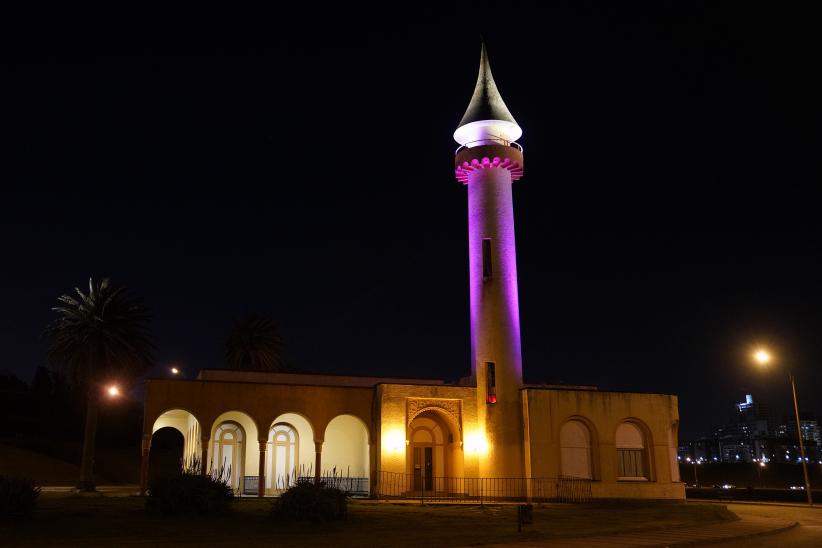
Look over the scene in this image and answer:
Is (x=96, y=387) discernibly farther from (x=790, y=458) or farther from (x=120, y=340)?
(x=790, y=458)

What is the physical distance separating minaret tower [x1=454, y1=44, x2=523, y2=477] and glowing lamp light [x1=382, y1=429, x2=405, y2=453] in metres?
3.72

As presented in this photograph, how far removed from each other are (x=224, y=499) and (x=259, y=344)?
1481 inches

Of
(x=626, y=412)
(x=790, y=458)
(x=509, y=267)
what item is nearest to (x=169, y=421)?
(x=509, y=267)

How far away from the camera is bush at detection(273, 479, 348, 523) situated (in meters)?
19.2

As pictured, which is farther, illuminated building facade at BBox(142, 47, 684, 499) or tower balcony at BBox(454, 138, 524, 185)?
tower balcony at BBox(454, 138, 524, 185)

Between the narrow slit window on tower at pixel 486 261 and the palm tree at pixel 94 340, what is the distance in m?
18.7

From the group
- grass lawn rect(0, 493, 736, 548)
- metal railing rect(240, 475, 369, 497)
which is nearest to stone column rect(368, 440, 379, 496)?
metal railing rect(240, 475, 369, 497)

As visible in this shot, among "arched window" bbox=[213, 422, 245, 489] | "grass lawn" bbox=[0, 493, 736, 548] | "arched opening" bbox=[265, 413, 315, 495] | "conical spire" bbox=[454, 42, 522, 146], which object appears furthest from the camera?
"conical spire" bbox=[454, 42, 522, 146]

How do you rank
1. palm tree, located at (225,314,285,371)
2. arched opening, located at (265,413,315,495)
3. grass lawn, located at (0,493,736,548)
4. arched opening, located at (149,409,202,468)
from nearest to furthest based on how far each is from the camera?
1. grass lawn, located at (0,493,736,548)
2. arched opening, located at (149,409,202,468)
3. arched opening, located at (265,413,315,495)
4. palm tree, located at (225,314,285,371)

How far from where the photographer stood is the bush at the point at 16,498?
1775 cm

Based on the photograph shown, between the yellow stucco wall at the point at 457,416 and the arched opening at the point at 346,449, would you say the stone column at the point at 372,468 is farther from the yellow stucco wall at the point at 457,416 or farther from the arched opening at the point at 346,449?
the arched opening at the point at 346,449

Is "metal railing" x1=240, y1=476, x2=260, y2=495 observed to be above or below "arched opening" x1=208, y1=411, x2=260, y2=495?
below

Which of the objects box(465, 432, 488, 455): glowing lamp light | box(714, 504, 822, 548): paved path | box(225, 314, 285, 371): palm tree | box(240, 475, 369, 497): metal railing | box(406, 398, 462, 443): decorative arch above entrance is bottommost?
box(714, 504, 822, 548): paved path

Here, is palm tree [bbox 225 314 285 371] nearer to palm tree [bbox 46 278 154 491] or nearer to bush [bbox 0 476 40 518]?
palm tree [bbox 46 278 154 491]
